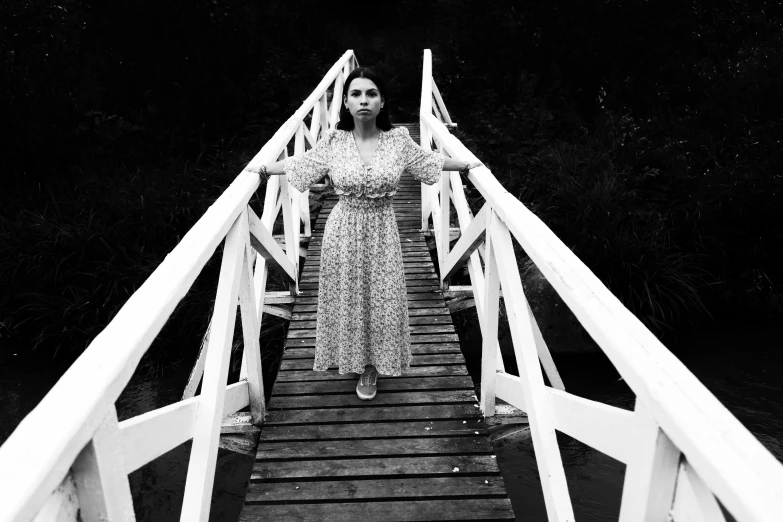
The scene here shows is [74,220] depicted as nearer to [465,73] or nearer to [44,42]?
[44,42]

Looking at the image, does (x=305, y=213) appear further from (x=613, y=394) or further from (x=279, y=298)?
(x=613, y=394)

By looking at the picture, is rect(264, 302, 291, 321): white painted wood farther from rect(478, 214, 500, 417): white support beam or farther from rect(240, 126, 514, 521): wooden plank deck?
rect(478, 214, 500, 417): white support beam

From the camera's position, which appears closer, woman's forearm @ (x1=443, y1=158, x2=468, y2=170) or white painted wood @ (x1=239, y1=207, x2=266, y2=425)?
white painted wood @ (x1=239, y1=207, x2=266, y2=425)

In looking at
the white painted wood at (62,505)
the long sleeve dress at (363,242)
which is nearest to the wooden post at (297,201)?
the long sleeve dress at (363,242)

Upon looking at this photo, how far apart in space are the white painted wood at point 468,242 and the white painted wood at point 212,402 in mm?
994

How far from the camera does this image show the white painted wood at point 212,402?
1.68 m

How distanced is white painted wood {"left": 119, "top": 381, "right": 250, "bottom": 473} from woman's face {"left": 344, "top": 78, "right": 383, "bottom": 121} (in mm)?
1326

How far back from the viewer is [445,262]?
398 centimetres

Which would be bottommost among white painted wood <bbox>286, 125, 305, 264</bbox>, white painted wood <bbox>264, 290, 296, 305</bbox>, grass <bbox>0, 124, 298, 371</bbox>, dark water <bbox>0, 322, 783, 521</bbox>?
dark water <bbox>0, 322, 783, 521</bbox>

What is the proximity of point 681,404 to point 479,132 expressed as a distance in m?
7.96

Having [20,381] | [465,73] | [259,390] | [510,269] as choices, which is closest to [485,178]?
[510,269]

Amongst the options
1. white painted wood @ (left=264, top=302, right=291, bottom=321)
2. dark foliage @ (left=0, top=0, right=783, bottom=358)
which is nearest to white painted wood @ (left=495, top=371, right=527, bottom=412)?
white painted wood @ (left=264, top=302, right=291, bottom=321)

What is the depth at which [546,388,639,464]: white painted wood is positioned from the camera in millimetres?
1239

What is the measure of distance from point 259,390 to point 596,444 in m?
1.52
